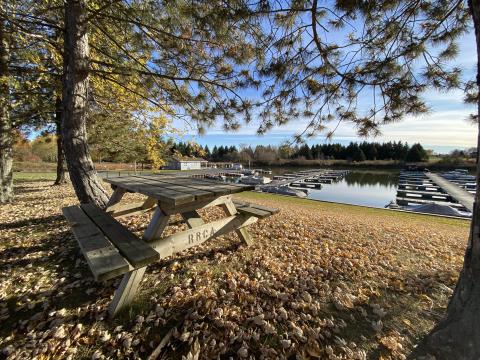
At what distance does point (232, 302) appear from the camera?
2049 millimetres

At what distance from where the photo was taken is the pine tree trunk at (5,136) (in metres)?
4.63

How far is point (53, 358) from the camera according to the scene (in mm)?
1516

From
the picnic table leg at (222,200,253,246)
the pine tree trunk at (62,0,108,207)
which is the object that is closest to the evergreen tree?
the picnic table leg at (222,200,253,246)

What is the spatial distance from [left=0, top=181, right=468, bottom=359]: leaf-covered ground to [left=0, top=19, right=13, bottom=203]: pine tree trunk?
3.35 metres

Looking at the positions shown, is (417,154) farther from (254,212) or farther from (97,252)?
(97,252)

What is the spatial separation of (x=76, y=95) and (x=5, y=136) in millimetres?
3407

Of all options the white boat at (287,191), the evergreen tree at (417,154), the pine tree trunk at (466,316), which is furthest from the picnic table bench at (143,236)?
the evergreen tree at (417,154)

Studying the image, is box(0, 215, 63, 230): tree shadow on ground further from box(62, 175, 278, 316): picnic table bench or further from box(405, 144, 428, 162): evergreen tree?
box(405, 144, 428, 162): evergreen tree

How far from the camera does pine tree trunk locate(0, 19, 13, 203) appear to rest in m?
4.63

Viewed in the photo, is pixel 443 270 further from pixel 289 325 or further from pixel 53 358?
pixel 53 358

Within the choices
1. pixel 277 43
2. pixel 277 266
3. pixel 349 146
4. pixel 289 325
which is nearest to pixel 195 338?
pixel 289 325

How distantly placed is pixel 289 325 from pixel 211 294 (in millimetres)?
743

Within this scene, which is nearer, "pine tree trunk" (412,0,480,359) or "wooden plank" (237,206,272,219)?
"pine tree trunk" (412,0,480,359)

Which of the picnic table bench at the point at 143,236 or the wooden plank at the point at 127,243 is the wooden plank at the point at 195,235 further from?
the wooden plank at the point at 127,243
